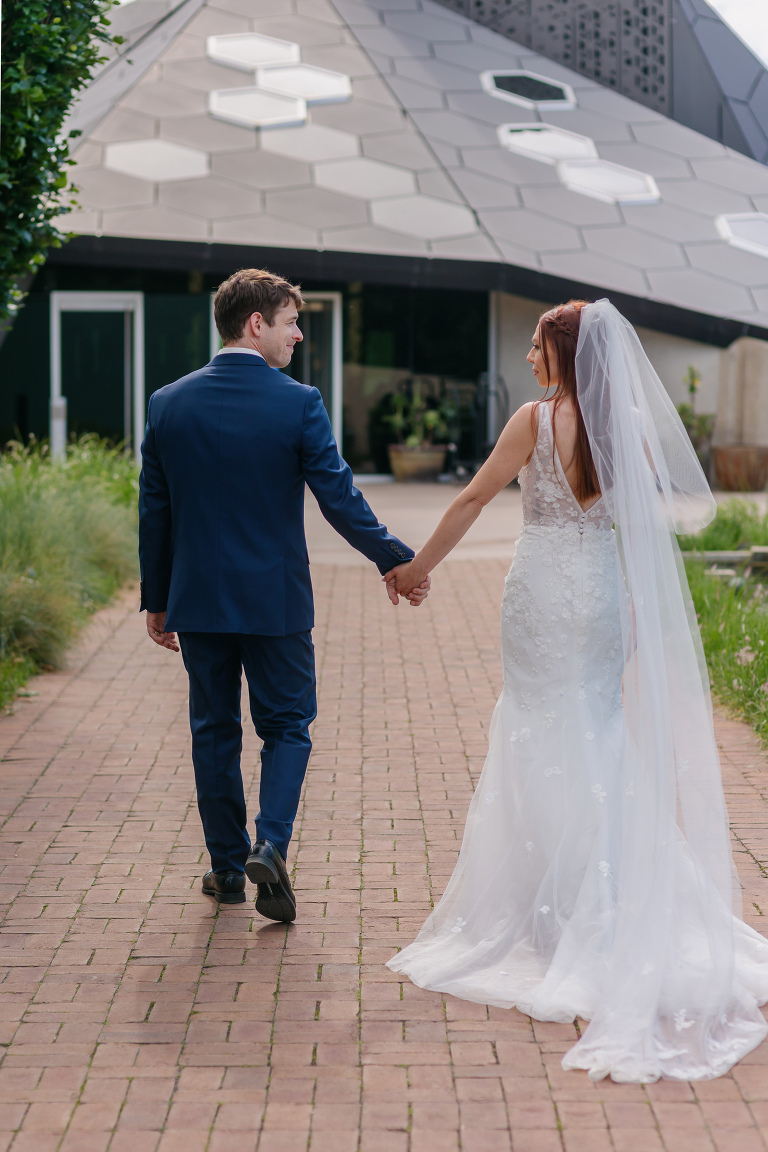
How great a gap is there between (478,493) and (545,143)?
56.7ft

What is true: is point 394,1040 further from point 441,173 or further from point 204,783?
point 441,173

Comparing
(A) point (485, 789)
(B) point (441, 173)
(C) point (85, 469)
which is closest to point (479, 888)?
(A) point (485, 789)

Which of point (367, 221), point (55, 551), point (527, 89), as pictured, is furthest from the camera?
point (527, 89)

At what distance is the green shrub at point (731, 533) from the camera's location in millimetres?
10289

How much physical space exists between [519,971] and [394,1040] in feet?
1.64

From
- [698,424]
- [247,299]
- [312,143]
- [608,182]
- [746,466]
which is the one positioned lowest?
[746,466]

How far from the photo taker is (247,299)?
387cm

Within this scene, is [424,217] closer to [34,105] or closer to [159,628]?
[34,105]

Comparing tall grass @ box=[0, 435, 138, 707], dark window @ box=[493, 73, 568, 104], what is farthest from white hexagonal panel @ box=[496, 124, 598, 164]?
tall grass @ box=[0, 435, 138, 707]

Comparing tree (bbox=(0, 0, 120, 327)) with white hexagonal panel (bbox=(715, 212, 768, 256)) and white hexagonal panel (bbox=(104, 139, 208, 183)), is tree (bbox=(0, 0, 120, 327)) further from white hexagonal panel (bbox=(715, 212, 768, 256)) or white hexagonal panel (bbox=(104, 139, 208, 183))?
white hexagonal panel (bbox=(715, 212, 768, 256))

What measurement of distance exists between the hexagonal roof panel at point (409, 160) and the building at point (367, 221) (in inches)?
1.7

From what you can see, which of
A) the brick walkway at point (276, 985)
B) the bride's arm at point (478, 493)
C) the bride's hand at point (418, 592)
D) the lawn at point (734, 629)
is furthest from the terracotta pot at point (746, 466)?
the bride's arm at point (478, 493)

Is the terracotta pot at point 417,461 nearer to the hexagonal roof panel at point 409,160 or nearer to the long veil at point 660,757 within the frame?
the hexagonal roof panel at point 409,160

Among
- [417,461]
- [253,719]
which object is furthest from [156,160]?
[253,719]
